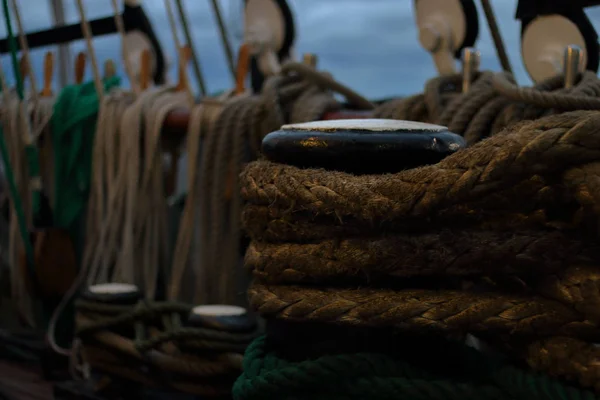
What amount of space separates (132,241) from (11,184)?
38 cm

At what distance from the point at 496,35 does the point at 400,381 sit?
1.98 meters

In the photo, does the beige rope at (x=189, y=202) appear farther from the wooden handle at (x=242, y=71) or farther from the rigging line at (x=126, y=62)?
the rigging line at (x=126, y=62)

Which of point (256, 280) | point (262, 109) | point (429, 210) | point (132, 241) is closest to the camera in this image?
point (429, 210)

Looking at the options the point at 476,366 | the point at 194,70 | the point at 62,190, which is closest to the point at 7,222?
the point at 62,190

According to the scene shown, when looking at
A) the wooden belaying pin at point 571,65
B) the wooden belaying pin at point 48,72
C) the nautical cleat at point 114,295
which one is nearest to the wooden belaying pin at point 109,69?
the wooden belaying pin at point 48,72

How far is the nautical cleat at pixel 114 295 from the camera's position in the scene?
176 centimetres

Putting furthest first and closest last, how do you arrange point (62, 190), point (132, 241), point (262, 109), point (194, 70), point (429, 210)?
point (194, 70)
point (62, 190)
point (132, 241)
point (262, 109)
point (429, 210)

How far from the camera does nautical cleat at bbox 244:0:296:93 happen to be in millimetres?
2674

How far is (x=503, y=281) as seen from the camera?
0.81 m

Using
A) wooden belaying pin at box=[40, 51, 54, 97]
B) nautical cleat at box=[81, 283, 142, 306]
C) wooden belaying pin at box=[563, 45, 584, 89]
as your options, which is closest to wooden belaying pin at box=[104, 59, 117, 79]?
wooden belaying pin at box=[40, 51, 54, 97]

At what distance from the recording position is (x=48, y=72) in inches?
125

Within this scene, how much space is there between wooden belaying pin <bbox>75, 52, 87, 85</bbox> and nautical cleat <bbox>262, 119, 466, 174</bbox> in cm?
231

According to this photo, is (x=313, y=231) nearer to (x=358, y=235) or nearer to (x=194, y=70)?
(x=358, y=235)

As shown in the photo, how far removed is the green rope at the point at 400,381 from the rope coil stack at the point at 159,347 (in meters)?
→ 0.62
